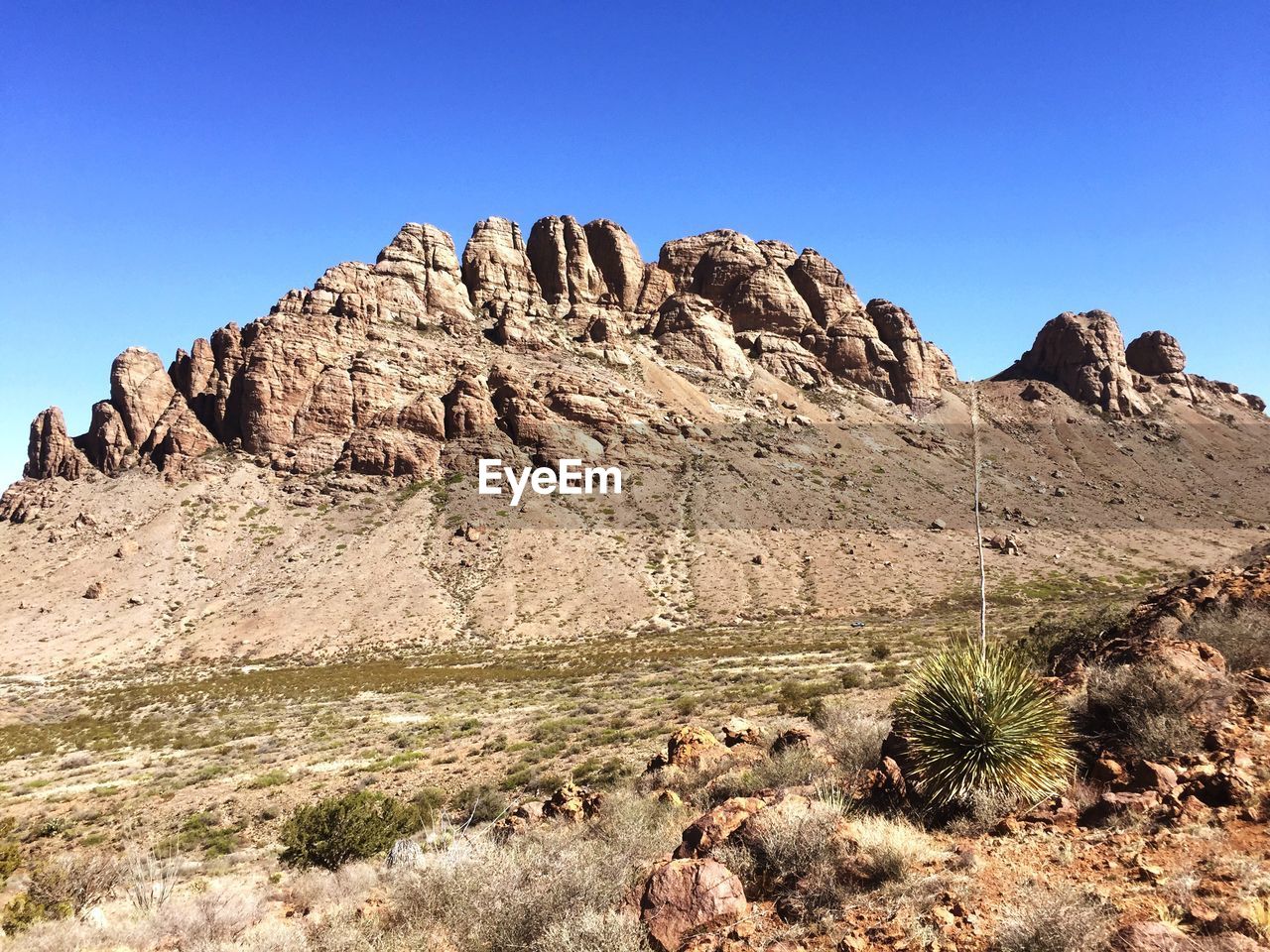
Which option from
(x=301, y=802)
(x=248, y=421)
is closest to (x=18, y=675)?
(x=248, y=421)

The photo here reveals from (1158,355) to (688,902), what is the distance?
502 feet

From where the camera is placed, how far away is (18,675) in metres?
41.2

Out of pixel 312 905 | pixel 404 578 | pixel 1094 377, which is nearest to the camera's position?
pixel 312 905

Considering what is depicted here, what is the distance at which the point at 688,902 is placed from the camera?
18.4ft

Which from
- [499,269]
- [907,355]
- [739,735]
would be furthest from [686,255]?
[739,735]

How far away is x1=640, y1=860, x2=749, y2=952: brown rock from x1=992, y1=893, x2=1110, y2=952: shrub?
2.19m

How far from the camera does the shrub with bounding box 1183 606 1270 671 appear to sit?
28.4 ft

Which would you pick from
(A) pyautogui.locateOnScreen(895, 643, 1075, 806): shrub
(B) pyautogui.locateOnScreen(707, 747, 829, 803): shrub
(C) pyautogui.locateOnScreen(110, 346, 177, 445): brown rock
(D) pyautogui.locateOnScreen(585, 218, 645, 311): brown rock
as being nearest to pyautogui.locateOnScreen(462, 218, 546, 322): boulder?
(D) pyautogui.locateOnScreen(585, 218, 645, 311): brown rock

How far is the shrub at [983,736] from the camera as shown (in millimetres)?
6676

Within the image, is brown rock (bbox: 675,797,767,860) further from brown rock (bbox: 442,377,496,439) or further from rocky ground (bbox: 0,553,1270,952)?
brown rock (bbox: 442,377,496,439)

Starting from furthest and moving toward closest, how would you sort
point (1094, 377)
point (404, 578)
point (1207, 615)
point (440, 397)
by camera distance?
point (1094, 377), point (440, 397), point (404, 578), point (1207, 615)

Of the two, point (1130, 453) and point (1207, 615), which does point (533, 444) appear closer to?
point (1207, 615)

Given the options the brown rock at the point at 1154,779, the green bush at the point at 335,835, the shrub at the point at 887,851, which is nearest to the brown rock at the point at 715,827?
the shrub at the point at 887,851

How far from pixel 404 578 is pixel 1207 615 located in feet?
176
